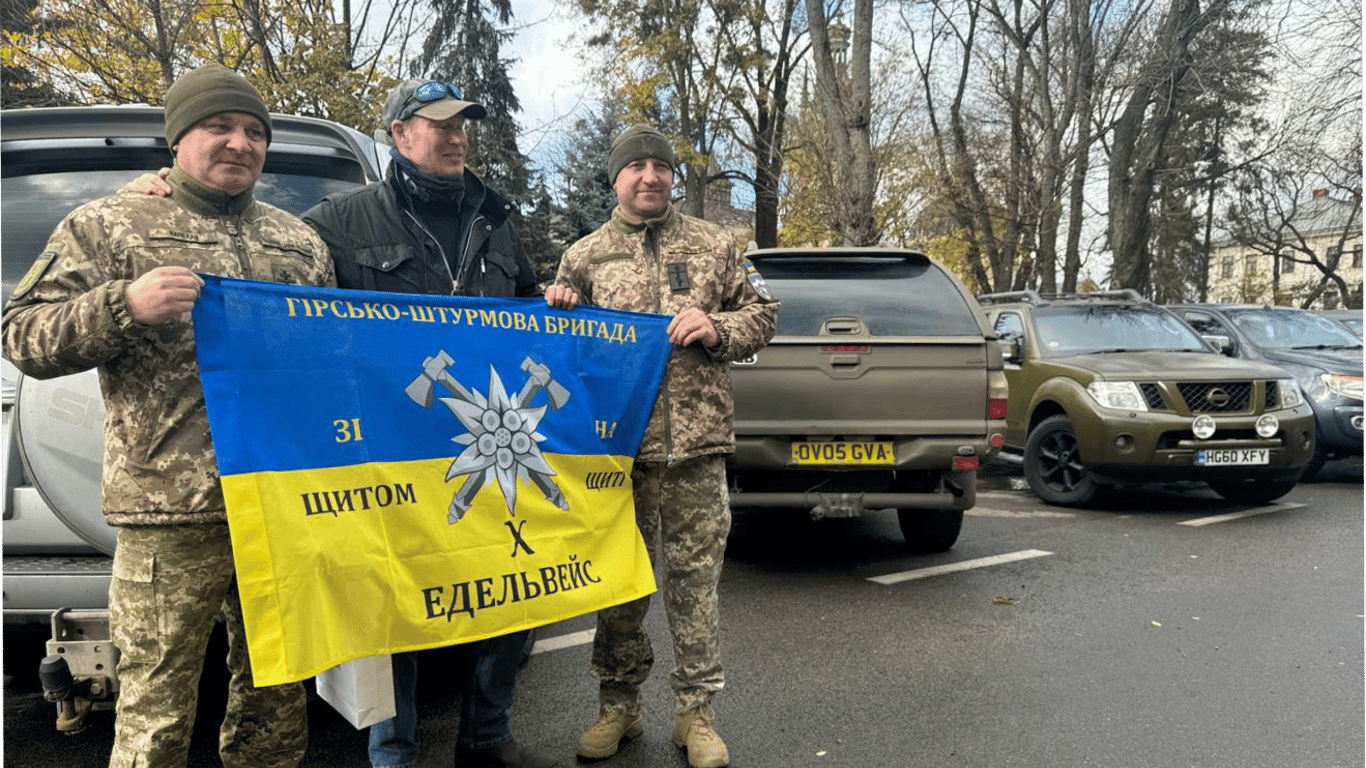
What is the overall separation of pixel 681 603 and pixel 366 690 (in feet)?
3.89

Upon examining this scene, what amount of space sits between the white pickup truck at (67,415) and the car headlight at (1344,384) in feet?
31.6

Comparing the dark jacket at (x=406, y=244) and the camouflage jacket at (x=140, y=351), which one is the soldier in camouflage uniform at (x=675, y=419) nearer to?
the dark jacket at (x=406, y=244)

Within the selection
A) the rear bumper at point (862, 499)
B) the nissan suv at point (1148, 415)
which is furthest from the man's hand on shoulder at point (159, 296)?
the nissan suv at point (1148, 415)

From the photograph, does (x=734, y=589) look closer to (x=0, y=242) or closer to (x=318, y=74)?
(x=0, y=242)

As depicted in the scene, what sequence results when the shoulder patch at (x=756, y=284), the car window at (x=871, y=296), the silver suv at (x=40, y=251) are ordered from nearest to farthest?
the silver suv at (x=40, y=251) → the shoulder patch at (x=756, y=284) → the car window at (x=871, y=296)

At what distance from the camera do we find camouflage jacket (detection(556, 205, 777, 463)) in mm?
3328

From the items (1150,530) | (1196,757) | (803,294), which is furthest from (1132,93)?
(1196,757)

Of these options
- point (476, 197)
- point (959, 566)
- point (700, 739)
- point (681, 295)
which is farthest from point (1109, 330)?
point (476, 197)

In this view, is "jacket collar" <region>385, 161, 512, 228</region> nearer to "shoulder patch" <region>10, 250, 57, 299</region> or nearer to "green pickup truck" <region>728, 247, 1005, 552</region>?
"shoulder patch" <region>10, 250, 57, 299</region>

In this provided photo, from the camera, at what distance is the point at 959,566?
19.8ft

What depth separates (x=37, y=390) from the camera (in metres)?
2.74

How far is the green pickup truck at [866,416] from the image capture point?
5.43m

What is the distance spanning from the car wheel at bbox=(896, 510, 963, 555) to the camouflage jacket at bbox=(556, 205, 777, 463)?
3.25 metres

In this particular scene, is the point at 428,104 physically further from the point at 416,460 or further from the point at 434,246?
the point at 416,460
